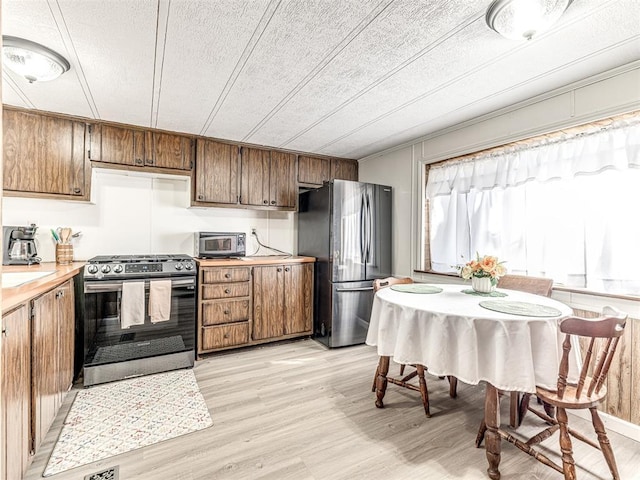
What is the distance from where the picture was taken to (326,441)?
2006 mm

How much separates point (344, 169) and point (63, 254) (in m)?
3.30

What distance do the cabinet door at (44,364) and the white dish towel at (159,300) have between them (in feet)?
2.51

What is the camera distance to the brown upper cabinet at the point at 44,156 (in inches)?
109

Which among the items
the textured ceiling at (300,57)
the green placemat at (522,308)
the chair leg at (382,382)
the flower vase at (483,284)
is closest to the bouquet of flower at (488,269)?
the flower vase at (483,284)

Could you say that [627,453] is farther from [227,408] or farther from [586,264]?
[227,408]

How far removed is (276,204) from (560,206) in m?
2.82

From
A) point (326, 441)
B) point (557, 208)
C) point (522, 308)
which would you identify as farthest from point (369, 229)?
point (326, 441)

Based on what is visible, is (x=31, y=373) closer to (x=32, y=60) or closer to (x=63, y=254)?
(x=63, y=254)

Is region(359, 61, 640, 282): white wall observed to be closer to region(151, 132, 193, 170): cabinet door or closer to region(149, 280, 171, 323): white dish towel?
region(151, 132, 193, 170): cabinet door

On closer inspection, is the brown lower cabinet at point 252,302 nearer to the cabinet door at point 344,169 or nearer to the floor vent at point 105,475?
the cabinet door at point 344,169

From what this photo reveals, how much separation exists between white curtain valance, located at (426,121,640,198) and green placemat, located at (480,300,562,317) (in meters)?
1.15

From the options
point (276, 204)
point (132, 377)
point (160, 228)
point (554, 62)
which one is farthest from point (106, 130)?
point (554, 62)

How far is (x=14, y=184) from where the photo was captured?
2779 millimetres

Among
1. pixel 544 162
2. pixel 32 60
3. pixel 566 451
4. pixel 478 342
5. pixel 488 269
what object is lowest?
pixel 566 451
